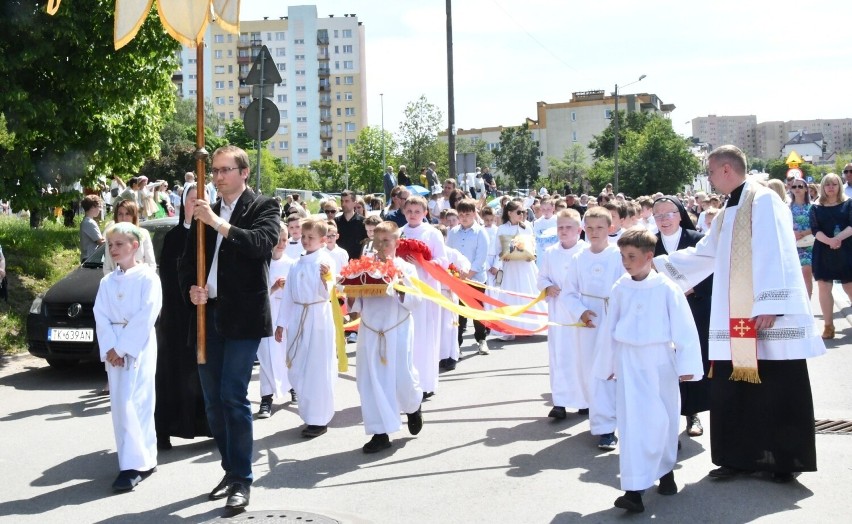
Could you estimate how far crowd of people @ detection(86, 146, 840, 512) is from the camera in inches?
242

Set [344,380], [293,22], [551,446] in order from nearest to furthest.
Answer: [551,446]
[344,380]
[293,22]

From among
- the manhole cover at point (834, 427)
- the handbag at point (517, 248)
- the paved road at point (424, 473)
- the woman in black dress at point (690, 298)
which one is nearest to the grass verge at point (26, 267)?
the paved road at point (424, 473)

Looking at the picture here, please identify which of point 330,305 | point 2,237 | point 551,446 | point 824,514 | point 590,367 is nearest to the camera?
point 824,514

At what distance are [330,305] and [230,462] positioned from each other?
300cm

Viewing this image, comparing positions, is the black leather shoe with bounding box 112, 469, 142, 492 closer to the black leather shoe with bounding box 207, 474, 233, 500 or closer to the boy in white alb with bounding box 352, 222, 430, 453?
the black leather shoe with bounding box 207, 474, 233, 500

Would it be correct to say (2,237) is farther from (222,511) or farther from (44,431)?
(222,511)

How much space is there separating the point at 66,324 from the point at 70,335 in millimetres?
148

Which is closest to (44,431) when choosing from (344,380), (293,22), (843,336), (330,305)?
(330,305)

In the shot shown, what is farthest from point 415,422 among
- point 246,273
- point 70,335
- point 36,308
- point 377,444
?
point 36,308

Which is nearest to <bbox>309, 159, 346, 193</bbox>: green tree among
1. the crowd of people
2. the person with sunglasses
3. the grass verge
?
the grass verge

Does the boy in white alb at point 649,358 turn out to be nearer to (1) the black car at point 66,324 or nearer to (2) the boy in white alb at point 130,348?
(2) the boy in white alb at point 130,348

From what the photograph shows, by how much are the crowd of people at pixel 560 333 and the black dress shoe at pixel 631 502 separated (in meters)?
0.01

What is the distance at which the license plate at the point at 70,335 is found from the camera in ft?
36.4

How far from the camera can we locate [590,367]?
27.5ft
